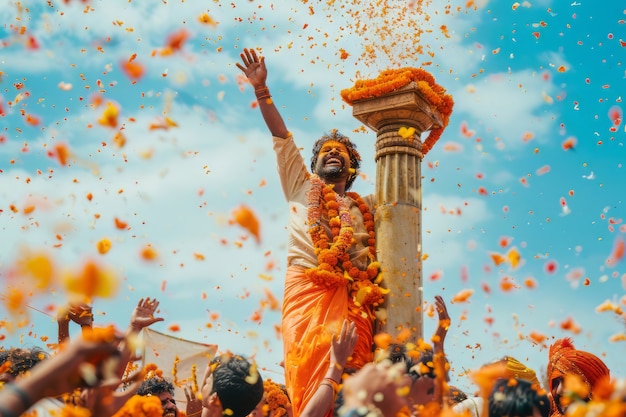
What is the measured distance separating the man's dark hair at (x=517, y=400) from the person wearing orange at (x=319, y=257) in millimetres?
3373

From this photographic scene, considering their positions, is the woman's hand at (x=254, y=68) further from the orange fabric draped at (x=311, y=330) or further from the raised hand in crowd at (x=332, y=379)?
the raised hand in crowd at (x=332, y=379)

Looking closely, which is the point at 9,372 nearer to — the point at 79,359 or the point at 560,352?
the point at 79,359

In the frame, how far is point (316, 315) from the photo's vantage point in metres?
6.75

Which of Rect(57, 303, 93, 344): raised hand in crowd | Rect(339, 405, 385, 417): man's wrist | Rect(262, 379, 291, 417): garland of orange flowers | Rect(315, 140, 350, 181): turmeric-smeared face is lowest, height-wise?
Rect(262, 379, 291, 417): garland of orange flowers

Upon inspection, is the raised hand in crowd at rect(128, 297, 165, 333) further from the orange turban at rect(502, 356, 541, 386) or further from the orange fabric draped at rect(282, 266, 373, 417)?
the orange turban at rect(502, 356, 541, 386)

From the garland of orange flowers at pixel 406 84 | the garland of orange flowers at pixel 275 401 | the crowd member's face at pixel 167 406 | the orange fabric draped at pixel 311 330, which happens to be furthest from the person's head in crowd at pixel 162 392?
the garland of orange flowers at pixel 406 84

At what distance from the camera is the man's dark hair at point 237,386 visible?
353 centimetres

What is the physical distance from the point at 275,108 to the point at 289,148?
1.53ft

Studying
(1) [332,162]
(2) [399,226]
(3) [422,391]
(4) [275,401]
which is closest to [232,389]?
(3) [422,391]

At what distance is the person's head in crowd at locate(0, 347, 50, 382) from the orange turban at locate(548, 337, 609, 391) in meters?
3.66

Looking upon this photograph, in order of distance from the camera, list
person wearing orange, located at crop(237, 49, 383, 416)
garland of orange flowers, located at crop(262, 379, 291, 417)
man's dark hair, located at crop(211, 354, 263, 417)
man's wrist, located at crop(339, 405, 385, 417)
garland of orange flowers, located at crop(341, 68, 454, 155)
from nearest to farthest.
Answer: man's wrist, located at crop(339, 405, 385, 417), man's dark hair, located at crop(211, 354, 263, 417), garland of orange flowers, located at crop(262, 379, 291, 417), person wearing orange, located at crop(237, 49, 383, 416), garland of orange flowers, located at crop(341, 68, 454, 155)

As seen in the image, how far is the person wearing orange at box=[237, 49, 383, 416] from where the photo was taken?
21.5 feet

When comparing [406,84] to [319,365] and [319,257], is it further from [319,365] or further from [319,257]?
[319,365]

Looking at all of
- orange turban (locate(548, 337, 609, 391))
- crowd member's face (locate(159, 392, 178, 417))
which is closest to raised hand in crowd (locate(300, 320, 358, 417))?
crowd member's face (locate(159, 392, 178, 417))
